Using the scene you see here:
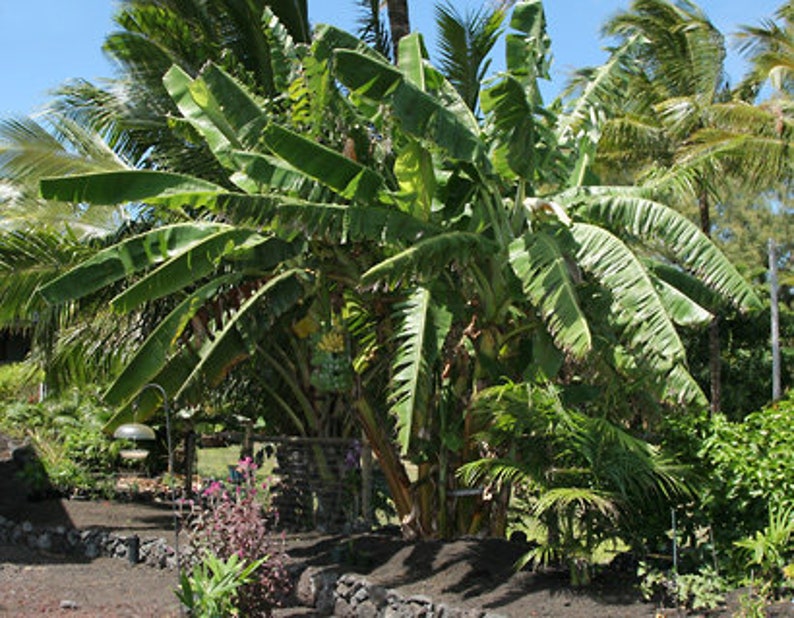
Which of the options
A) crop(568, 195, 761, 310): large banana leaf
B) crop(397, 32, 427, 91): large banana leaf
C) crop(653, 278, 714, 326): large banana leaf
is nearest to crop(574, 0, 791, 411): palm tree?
crop(397, 32, 427, 91): large banana leaf

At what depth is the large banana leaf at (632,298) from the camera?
7.79 m

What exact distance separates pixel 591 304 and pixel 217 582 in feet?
13.2

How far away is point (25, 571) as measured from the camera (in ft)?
36.3

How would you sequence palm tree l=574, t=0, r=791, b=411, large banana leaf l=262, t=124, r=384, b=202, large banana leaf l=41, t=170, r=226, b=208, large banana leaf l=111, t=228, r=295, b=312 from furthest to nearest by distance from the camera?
palm tree l=574, t=0, r=791, b=411
large banana leaf l=111, t=228, r=295, b=312
large banana leaf l=41, t=170, r=226, b=208
large banana leaf l=262, t=124, r=384, b=202

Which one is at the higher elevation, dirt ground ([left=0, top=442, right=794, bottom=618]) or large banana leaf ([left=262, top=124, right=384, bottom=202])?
large banana leaf ([left=262, top=124, right=384, bottom=202])

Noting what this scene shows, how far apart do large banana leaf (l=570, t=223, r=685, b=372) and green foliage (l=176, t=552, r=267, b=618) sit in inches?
140

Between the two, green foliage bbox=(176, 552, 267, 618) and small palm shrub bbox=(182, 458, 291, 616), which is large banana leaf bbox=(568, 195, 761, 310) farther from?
green foliage bbox=(176, 552, 267, 618)

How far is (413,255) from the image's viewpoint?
8289 millimetres

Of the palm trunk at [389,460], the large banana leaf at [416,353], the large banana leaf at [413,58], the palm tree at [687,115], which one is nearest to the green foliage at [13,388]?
the palm trunk at [389,460]

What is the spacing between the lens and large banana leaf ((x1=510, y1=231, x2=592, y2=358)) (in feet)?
25.5

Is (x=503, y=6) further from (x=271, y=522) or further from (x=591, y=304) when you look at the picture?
(x=271, y=522)

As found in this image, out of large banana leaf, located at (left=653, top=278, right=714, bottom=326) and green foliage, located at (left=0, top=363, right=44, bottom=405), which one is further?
green foliage, located at (left=0, top=363, right=44, bottom=405)

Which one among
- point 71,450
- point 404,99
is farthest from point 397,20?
point 71,450

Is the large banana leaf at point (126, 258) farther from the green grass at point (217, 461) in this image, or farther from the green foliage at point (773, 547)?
the green grass at point (217, 461)
